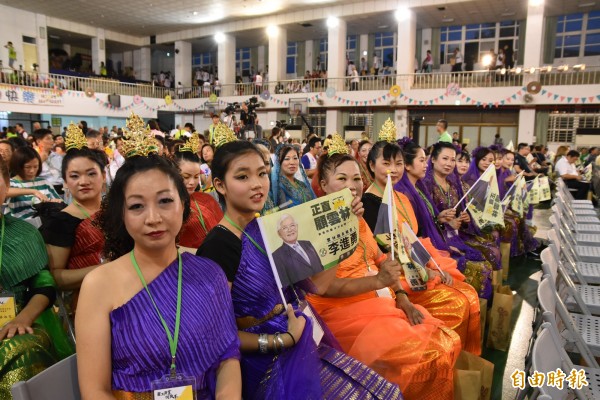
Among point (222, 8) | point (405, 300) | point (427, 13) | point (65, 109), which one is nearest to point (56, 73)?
point (65, 109)

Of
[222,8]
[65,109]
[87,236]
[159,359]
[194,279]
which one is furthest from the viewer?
[222,8]

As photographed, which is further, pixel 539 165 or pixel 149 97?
pixel 149 97

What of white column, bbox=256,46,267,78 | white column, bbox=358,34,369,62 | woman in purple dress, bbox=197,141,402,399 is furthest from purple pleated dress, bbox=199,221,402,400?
white column, bbox=256,46,267,78

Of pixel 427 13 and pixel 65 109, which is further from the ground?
pixel 427 13

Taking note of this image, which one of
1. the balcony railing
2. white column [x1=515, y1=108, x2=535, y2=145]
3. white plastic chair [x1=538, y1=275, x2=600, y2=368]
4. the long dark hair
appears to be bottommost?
white plastic chair [x1=538, y1=275, x2=600, y2=368]

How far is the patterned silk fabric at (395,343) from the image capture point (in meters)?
1.56

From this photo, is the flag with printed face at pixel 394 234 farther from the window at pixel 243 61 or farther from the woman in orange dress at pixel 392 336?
the window at pixel 243 61

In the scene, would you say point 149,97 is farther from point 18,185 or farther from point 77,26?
point 18,185

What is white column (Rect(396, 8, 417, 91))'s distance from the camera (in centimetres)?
1277

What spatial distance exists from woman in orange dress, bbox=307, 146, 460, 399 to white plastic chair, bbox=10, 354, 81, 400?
3.02 feet

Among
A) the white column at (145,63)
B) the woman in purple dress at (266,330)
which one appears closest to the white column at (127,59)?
the white column at (145,63)

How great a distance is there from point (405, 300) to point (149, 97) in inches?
626

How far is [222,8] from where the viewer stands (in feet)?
46.1

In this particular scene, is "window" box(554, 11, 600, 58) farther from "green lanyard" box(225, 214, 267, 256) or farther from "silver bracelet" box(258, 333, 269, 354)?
"silver bracelet" box(258, 333, 269, 354)
